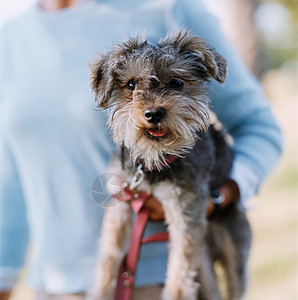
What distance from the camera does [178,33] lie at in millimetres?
1015

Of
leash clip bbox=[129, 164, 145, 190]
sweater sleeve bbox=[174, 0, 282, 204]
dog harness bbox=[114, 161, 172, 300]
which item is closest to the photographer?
leash clip bbox=[129, 164, 145, 190]

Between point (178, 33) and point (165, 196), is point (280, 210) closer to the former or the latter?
point (165, 196)

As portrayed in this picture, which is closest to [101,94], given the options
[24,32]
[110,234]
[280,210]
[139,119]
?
[139,119]

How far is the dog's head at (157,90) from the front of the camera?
1.02 meters

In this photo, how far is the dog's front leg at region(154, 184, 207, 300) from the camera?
1.64 meters

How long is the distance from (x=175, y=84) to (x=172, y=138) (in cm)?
15

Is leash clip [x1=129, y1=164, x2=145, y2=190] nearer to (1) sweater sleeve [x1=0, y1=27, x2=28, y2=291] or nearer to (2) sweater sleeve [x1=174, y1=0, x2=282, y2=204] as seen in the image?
(2) sweater sleeve [x1=174, y1=0, x2=282, y2=204]

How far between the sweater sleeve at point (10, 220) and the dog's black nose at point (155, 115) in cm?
192

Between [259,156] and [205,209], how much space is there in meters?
0.39

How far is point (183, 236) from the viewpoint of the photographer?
1.66 meters

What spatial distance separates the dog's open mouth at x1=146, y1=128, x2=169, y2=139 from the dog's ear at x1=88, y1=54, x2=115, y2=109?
5.9 inches

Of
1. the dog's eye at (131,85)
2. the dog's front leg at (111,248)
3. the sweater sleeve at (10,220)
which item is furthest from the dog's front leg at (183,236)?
the sweater sleeve at (10,220)

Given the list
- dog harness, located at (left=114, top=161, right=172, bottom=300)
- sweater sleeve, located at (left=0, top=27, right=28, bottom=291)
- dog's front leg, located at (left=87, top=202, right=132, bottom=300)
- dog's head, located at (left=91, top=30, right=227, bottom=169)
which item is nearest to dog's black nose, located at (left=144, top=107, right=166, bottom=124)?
dog's head, located at (left=91, top=30, right=227, bottom=169)

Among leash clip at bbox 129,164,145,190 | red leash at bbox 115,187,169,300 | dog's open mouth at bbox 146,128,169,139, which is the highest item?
dog's open mouth at bbox 146,128,169,139
